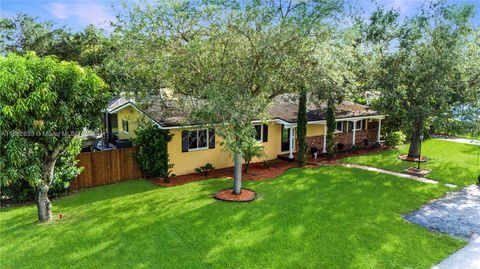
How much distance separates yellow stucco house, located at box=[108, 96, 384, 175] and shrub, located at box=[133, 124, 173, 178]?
1.42 feet

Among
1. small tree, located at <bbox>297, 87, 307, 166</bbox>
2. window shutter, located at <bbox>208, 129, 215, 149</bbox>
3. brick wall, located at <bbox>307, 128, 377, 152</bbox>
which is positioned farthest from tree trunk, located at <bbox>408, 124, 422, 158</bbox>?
window shutter, located at <bbox>208, 129, 215, 149</bbox>

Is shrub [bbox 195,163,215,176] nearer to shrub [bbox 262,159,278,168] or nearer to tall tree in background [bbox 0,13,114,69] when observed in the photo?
shrub [bbox 262,159,278,168]

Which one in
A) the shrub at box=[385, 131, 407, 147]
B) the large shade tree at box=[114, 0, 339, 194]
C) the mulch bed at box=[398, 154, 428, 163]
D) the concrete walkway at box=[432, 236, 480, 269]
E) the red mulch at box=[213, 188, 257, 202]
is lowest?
the concrete walkway at box=[432, 236, 480, 269]

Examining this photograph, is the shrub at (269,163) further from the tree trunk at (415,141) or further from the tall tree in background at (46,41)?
the tall tree in background at (46,41)

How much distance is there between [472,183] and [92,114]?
16.3 metres

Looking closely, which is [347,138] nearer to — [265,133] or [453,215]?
[265,133]

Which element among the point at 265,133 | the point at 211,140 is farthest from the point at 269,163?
the point at 211,140

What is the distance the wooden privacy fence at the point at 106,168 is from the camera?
13.5 meters

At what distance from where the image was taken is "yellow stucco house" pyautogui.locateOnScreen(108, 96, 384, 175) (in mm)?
15258

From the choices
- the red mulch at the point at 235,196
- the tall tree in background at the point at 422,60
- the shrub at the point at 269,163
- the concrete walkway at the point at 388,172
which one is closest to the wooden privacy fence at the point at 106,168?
the red mulch at the point at 235,196

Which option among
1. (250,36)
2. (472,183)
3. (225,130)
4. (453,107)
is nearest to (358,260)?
(225,130)

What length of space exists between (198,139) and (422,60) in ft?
40.1

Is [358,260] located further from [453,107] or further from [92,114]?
[453,107]

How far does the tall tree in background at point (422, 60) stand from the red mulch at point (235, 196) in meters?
9.86
